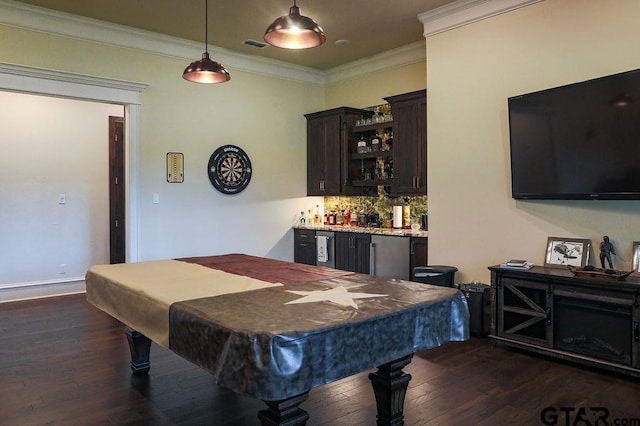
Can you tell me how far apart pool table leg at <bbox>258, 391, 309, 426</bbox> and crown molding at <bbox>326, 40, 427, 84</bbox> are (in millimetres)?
5035

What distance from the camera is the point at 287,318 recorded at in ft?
A: 5.88

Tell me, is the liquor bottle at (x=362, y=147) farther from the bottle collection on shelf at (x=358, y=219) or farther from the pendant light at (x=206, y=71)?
the pendant light at (x=206, y=71)

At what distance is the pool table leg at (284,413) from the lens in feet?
5.73

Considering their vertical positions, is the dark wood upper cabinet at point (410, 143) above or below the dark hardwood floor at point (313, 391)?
above

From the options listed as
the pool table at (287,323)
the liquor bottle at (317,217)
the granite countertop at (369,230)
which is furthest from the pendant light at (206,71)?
the liquor bottle at (317,217)

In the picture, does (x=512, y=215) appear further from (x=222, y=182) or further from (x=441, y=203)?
(x=222, y=182)

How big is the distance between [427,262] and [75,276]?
4.79 m

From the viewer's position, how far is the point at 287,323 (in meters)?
1.72

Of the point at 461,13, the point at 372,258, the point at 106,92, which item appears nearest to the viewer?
the point at 461,13

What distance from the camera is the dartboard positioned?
6.15 metres

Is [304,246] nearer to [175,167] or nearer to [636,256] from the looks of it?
[175,167]

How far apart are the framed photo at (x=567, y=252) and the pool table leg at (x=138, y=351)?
130 inches

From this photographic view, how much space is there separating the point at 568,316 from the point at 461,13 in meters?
3.01

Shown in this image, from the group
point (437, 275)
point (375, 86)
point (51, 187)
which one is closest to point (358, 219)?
point (375, 86)
